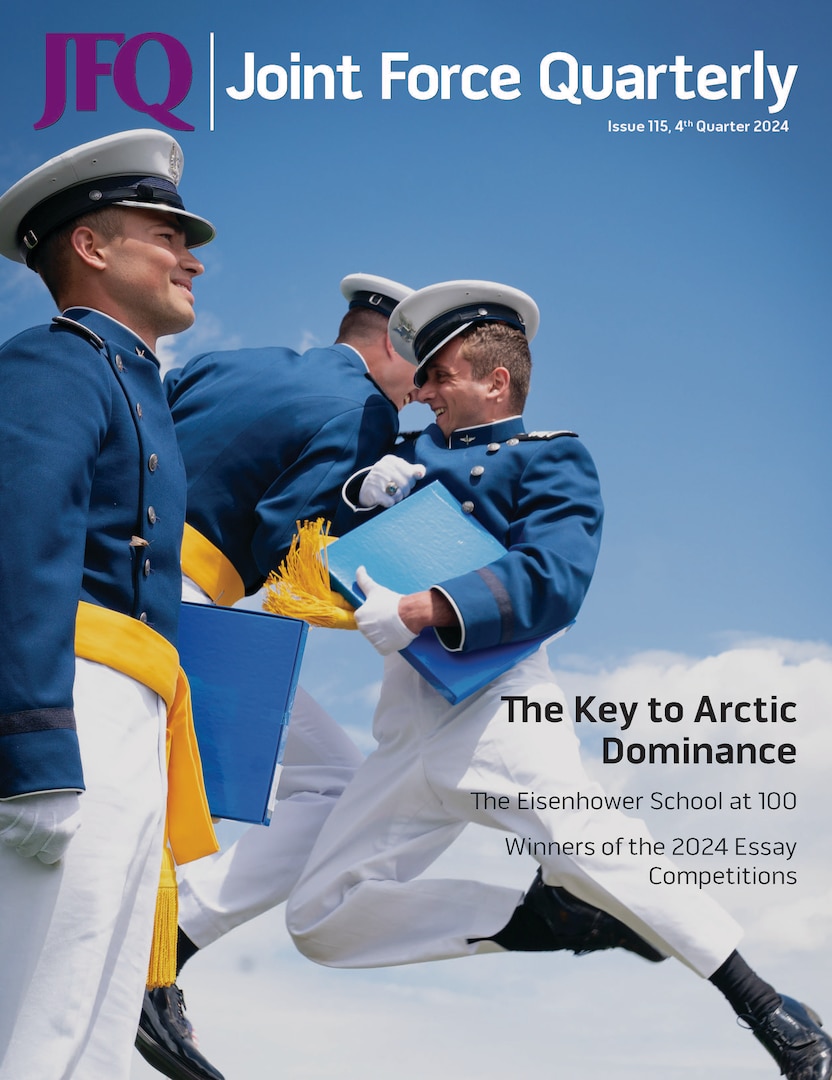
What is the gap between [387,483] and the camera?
183 inches

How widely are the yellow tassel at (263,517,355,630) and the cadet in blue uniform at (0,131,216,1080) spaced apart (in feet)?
3.00

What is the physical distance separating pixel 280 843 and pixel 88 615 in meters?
1.92

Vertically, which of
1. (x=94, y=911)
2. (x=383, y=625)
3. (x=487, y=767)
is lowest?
(x=487, y=767)

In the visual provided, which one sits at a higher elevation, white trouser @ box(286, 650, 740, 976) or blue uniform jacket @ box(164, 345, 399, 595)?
blue uniform jacket @ box(164, 345, 399, 595)

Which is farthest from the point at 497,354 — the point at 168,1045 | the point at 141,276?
the point at 168,1045

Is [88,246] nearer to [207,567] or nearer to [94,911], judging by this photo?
[207,567]

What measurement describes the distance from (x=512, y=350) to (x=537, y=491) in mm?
612

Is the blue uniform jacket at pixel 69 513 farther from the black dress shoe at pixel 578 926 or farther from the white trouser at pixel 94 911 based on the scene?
the black dress shoe at pixel 578 926

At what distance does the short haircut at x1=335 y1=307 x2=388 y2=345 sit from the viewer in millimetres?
5348

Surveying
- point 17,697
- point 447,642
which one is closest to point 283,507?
point 447,642

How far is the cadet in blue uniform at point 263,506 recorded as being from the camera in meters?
4.72

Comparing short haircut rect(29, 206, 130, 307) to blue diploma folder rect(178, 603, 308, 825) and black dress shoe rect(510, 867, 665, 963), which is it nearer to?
blue diploma folder rect(178, 603, 308, 825)

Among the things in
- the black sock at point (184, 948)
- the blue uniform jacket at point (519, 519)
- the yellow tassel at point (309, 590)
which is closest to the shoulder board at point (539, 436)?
the blue uniform jacket at point (519, 519)

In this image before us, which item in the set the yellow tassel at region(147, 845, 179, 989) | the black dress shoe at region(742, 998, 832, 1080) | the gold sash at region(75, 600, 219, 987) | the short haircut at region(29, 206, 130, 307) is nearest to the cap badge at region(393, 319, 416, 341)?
the short haircut at region(29, 206, 130, 307)
